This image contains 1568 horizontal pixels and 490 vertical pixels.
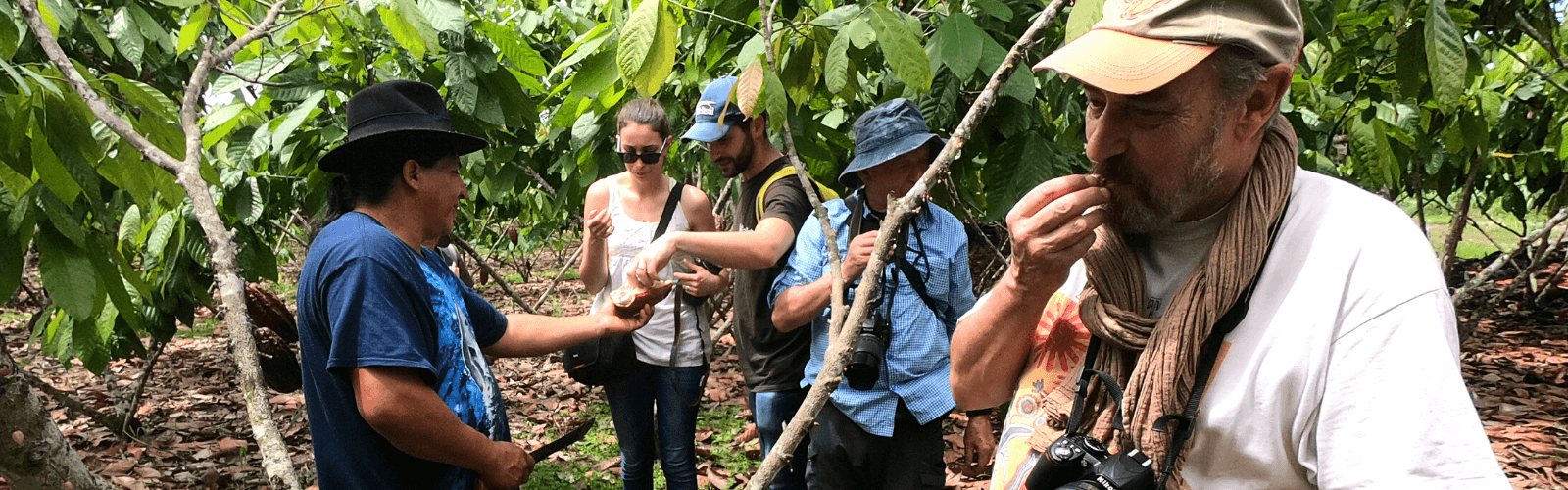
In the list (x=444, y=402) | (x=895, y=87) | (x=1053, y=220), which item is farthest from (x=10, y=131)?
(x=895, y=87)

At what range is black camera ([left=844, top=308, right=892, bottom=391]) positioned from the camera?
266 centimetres

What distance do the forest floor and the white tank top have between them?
394mm

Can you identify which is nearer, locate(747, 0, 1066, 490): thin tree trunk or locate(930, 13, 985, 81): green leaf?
locate(747, 0, 1066, 490): thin tree trunk

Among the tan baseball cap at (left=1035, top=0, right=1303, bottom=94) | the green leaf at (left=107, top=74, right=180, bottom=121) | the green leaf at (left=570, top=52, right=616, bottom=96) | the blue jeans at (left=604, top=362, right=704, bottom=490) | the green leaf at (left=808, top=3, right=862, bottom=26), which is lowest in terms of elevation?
the blue jeans at (left=604, top=362, right=704, bottom=490)

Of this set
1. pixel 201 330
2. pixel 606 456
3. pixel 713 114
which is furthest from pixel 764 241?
pixel 201 330

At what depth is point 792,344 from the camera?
3139 millimetres

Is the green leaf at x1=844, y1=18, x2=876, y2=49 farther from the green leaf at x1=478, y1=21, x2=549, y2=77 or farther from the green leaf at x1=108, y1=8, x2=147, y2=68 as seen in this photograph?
the green leaf at x1=108, y1=8, x2=147, y2=68

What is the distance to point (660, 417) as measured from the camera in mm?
3529

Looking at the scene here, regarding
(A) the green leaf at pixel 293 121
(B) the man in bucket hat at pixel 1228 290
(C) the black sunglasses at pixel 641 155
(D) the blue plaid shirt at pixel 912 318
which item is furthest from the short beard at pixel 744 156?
(B) the man in bucket hat at pixel 1228 290

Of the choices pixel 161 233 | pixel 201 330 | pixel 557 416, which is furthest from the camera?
pixel 201 330

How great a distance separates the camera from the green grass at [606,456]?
15.1 ft

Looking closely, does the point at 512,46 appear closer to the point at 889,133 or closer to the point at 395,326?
the point at 889,133

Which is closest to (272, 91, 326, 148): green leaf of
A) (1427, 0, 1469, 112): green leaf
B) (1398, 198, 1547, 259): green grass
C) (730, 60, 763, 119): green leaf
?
(730, 60, 763, 119): green leaf

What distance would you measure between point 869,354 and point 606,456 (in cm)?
276
